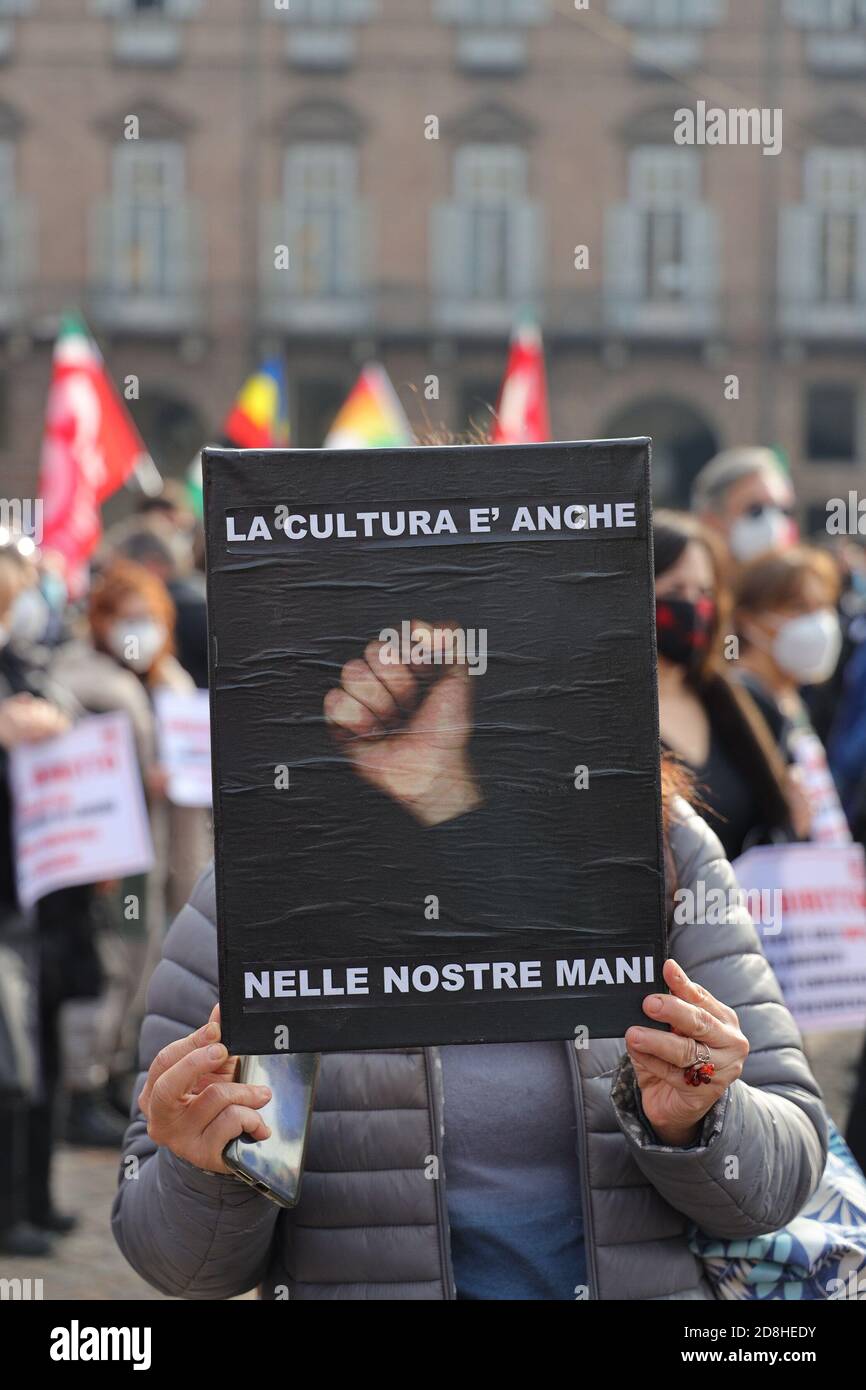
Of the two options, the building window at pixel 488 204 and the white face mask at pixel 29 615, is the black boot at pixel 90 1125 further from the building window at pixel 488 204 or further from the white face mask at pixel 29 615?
the building window at pixel 488 204

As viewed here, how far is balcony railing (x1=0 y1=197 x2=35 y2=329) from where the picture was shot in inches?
Answer: 1187

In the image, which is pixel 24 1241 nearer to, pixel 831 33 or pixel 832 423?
pixel 832 423

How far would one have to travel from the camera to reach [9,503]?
16.7ft

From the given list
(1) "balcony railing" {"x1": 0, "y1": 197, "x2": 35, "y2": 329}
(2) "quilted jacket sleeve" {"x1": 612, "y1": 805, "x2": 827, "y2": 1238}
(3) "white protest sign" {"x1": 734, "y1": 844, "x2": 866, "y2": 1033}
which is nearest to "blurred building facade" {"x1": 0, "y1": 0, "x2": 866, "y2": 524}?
(1) "balcony railing" {"x1": 0, "y1": 197, "x2": 35, "y2": 329}

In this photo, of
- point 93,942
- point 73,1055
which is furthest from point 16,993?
point 73,1055

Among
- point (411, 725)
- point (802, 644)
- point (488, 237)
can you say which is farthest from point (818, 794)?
point (488, 237)

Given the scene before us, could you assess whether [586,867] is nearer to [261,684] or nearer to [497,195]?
[261,684]

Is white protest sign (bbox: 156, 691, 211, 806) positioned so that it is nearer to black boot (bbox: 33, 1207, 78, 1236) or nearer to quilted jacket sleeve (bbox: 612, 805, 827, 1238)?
black boot (bbox: 33, 1207, 78, 1236)

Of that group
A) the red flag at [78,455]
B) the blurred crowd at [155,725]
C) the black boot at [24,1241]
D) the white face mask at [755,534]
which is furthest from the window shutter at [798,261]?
the black boot at [24,1241]

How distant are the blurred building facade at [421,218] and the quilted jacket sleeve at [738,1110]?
28.9m

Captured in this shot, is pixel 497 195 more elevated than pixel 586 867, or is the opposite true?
pixel 497 195

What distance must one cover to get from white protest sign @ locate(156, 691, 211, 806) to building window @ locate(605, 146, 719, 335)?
25830 millimetres

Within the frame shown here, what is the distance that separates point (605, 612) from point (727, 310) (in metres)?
30.1

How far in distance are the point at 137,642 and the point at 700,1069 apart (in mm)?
4411
